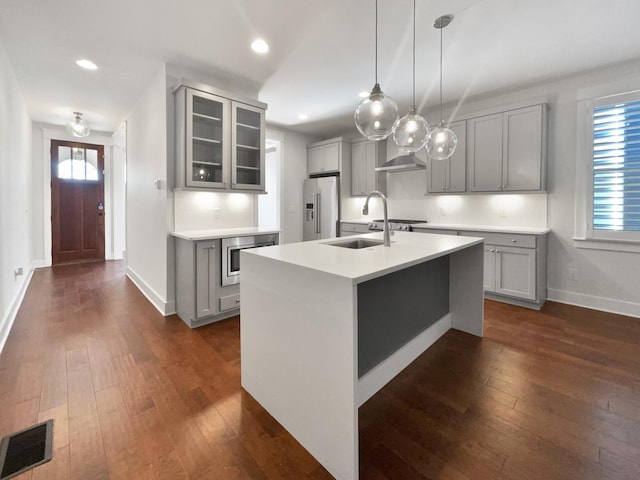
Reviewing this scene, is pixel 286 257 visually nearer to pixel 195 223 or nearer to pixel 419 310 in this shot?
pixel 419 310

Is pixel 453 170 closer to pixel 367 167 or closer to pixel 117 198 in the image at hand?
pixel 367 167

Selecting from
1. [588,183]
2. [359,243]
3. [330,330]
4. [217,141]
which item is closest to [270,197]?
[217,141]

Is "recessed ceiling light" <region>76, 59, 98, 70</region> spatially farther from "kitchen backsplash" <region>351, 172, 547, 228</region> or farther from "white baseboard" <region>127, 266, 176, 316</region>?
"kitchen backsplash" <region>351, 172, 547, 228</region>

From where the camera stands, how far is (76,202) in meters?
6.14

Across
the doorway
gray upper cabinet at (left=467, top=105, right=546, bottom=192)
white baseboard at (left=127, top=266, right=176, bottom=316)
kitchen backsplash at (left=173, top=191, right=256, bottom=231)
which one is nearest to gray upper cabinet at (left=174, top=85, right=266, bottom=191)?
kitchen backsplash at (left=173, top=191, right=256, bottom=231)

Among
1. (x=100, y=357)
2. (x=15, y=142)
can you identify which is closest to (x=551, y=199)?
(x=100, y=357)

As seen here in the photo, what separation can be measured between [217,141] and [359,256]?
2.46 metres

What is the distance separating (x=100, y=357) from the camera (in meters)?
2.36

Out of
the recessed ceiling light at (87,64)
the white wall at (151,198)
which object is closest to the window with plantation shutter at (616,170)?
the white wall at (151,198)

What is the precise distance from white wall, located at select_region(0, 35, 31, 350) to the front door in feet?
6.67

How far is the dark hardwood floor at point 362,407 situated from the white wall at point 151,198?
0.72 meters

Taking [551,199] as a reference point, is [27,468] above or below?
below

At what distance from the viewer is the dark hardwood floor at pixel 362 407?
4.51 ft

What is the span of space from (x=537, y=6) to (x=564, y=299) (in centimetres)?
323
